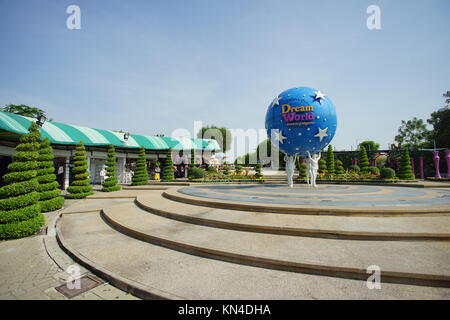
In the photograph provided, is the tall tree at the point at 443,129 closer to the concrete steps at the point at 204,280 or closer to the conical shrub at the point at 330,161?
the conical shrub at the point at 330,161

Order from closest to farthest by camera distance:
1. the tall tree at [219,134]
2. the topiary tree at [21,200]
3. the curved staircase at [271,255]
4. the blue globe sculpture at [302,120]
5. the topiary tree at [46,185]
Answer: the curved staircase at [271,255] → the topiary tree at [21,200] → the topiary tree at [46,185] → the blue globe sculpture at [302,120] → the tall tree at [219,134]

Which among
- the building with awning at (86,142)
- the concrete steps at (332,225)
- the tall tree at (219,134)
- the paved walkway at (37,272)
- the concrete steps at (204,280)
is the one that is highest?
the tall tree at (219,134)

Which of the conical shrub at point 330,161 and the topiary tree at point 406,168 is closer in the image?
the topiary tree at point 406,168

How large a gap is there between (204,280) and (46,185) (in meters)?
12.0

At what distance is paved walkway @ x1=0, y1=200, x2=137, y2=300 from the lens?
3.47 meters

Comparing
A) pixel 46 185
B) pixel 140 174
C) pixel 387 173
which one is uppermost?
pixel 140 174

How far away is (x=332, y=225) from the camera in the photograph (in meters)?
5.32

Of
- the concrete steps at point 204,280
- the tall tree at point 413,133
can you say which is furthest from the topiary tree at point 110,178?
the tall tree at point 413,133

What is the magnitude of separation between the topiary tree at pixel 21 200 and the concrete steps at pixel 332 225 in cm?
509

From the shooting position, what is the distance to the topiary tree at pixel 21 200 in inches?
253

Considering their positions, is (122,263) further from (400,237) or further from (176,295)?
(400,237)

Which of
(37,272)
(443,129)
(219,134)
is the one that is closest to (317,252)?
(37,272)

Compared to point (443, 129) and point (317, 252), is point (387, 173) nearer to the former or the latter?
point (317, 252)

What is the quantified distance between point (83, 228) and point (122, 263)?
13.6 ft
